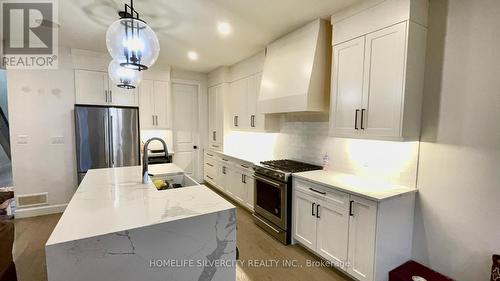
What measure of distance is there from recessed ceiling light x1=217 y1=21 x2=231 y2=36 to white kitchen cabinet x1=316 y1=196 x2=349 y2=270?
2.35 metres

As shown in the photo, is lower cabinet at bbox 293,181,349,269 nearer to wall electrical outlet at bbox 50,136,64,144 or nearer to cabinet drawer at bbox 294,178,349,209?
cabinet drawer at bbox 294,178,349,209

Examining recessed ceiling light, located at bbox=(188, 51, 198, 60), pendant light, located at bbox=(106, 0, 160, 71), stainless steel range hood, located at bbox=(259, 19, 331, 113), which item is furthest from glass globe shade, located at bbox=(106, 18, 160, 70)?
recessed ceiling light, located at bbox=(188, 51, 198, 60)

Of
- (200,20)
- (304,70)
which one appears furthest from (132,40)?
(304,70)

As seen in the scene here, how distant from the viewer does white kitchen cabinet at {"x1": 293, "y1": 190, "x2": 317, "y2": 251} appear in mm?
2525

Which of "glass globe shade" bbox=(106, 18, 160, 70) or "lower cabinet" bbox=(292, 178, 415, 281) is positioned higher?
"glass globe shade" bbox=(106, 18, 160, 70)

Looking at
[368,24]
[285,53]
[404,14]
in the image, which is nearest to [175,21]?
[285,53]

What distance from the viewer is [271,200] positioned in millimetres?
3047

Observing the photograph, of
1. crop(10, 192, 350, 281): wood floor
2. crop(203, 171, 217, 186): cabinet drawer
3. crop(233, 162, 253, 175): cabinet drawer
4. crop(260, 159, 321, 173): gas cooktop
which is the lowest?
crop(10, 192, 350, 281): wood floor

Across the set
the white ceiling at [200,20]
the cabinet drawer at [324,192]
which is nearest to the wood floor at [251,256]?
the cabinet drawer at [324,192]

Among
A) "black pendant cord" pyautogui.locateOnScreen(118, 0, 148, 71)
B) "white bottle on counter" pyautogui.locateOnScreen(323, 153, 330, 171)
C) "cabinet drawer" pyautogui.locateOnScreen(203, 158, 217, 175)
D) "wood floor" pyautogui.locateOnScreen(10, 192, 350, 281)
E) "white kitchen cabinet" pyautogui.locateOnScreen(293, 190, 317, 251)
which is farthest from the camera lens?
"cabinet drawer" pyautogui.locateOnScreen(203, 158, 217, 175)

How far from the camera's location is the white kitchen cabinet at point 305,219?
2525 millimetres

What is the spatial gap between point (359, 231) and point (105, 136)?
389cm

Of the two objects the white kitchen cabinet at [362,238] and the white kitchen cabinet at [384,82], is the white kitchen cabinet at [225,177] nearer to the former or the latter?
the white kitchen cabinet at [362,238]

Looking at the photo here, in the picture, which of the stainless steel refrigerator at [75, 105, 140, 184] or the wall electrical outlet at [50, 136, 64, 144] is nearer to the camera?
the stainless steel refrigerator at [75, 105, 140, 184]
